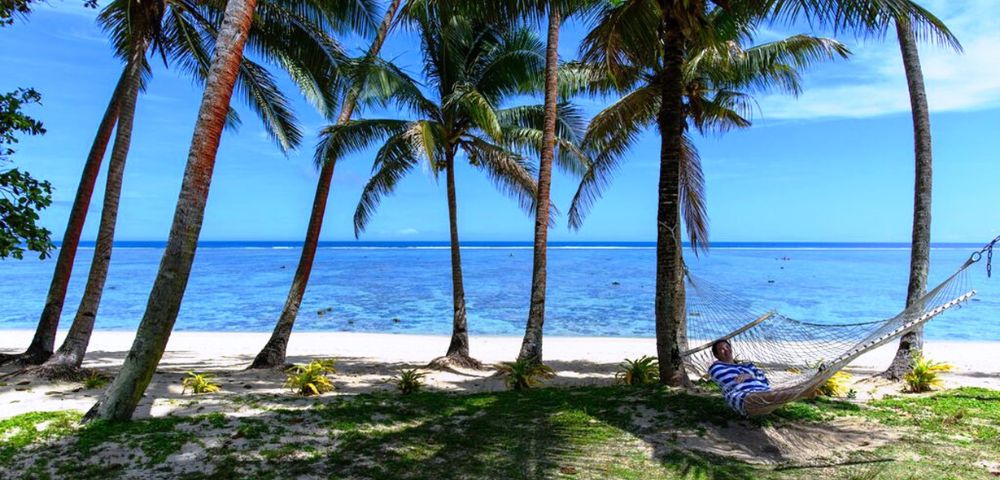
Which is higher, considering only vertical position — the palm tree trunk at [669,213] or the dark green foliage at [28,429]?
the palm tree trunk at [669,213]

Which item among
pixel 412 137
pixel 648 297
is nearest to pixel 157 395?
pixel 412 137

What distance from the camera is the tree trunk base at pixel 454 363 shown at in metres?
8.40

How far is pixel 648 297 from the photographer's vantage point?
24016mm

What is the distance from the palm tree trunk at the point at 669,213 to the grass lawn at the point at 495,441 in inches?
22.0

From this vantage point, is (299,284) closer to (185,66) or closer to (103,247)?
(103,247)

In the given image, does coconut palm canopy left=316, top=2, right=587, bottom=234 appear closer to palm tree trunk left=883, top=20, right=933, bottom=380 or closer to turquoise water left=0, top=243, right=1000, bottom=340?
palm tree trunk left=883, top=20, right=933, bottom=380

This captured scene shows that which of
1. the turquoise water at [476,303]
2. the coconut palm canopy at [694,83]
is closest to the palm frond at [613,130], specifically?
the coconut palm canopy at [694,83]

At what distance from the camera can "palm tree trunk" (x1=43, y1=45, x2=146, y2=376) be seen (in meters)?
6.13

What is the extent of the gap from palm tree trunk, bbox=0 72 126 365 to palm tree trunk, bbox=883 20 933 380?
972 centimetres

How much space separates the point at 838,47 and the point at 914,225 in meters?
2.67

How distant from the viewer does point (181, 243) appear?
163 inches

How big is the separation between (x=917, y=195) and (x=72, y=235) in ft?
33.8

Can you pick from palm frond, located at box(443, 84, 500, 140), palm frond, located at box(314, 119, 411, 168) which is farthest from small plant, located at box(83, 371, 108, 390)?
palm frond, located at box(443, 84, 500, 140)

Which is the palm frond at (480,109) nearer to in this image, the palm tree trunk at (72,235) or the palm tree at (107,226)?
the palm tree at (107,226)
